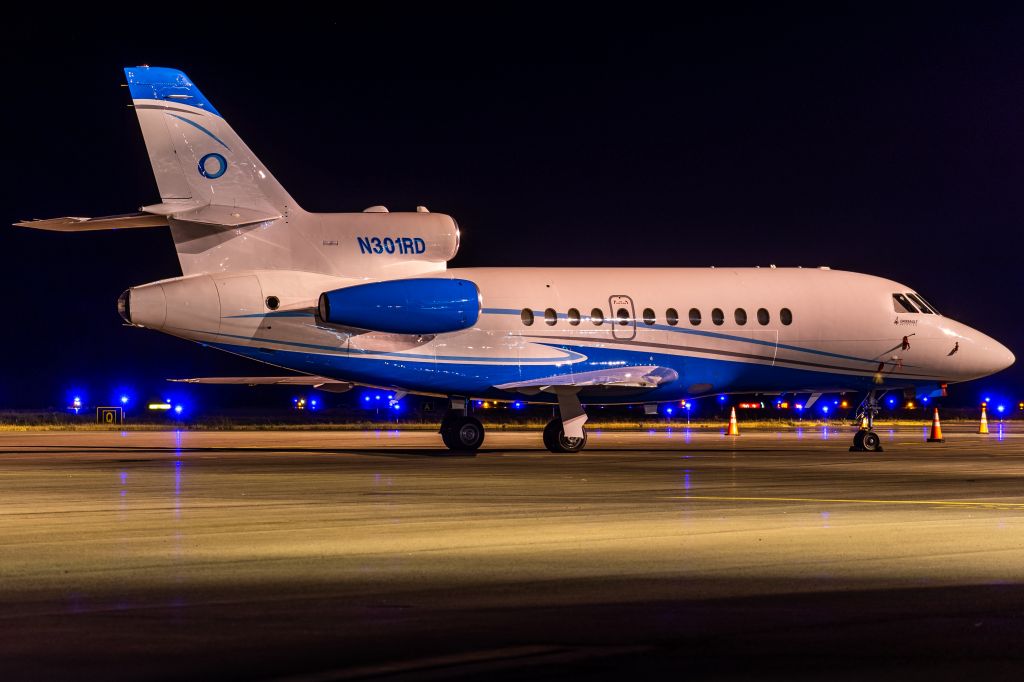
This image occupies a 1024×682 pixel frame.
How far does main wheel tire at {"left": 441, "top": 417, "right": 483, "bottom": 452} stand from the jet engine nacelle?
3.10 m

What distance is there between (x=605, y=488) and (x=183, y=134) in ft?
42.4

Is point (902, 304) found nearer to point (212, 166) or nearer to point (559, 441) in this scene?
point (559, 441)

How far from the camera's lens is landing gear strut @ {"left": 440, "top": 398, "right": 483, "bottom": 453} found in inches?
1228

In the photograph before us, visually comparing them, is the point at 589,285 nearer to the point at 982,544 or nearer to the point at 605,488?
the point at 605,488

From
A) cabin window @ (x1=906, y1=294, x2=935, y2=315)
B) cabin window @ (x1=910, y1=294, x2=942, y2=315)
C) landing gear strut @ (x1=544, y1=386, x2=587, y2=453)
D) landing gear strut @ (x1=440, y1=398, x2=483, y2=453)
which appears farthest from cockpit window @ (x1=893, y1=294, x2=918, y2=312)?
landing gear strut @ (x1=440, y1=398, x2=483, y2=453)

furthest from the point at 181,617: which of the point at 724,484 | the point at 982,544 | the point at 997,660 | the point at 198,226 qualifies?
the point at 198,226

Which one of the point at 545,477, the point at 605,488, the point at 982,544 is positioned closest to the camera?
the point at 982,544

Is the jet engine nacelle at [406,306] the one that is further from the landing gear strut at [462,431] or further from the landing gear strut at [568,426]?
the landing gear strut at [568,426]

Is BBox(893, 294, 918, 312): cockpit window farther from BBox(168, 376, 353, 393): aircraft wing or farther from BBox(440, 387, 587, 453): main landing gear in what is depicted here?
BBox(168, 376, 353, 393): aircraft wing

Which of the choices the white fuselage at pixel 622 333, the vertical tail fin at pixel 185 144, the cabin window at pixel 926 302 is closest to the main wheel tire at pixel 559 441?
the white fuselage at pixel 622 333

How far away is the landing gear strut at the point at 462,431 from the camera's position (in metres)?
31.2

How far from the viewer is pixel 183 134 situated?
90.2ft

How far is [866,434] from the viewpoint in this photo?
3209 cm

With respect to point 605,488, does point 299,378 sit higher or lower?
higher
